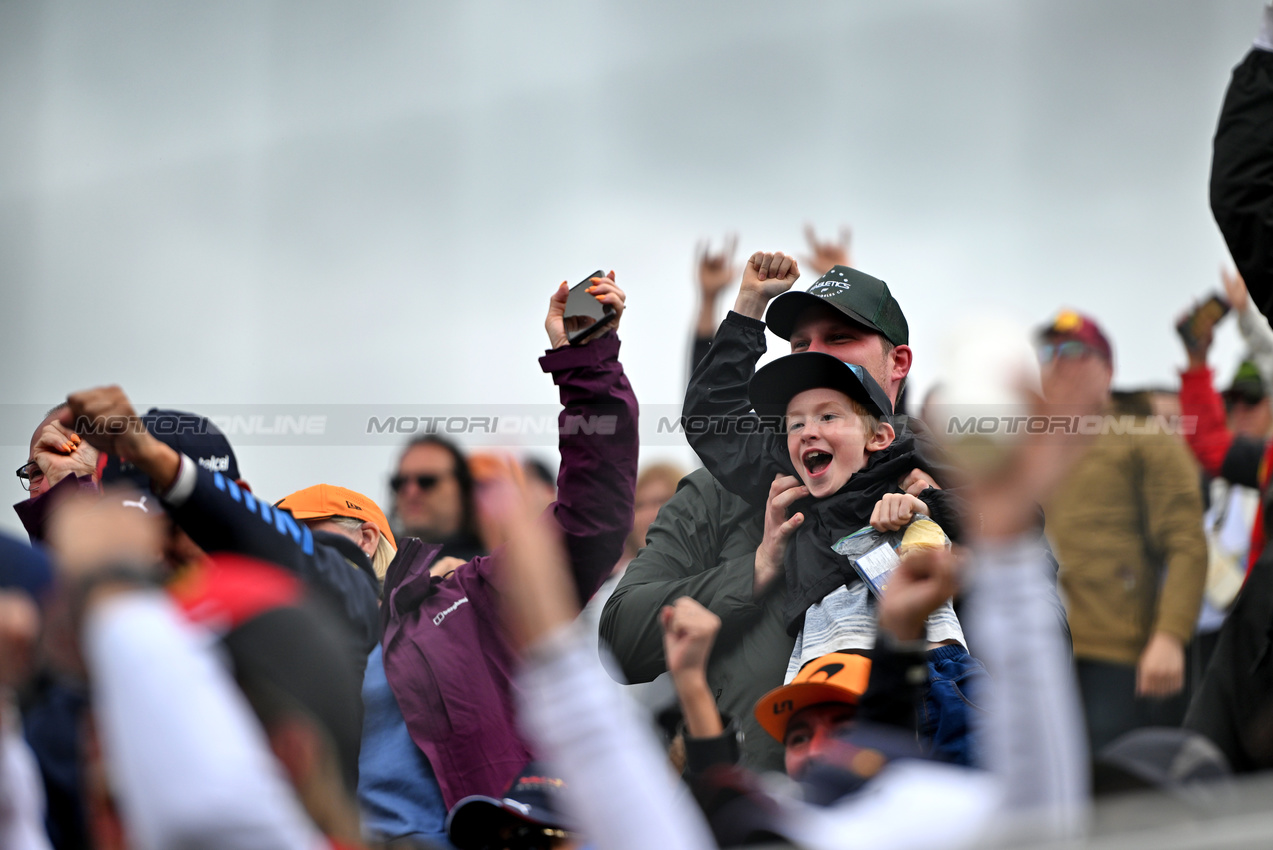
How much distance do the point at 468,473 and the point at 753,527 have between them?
1.58ft

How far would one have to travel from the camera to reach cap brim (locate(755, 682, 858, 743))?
1550 millimetres

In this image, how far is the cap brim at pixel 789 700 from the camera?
5.08 feet

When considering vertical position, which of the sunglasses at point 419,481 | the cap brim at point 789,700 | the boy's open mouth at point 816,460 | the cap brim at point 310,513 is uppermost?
the boy's open mouth at point 816,460

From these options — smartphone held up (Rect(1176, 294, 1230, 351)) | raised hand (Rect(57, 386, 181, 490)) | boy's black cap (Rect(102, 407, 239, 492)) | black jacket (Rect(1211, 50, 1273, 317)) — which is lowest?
boy's black cap (Rect(102, 407, 239, 492))

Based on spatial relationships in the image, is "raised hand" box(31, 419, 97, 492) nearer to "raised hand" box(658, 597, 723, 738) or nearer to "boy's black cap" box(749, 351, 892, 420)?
"boy's black cap" box(749, 351, 892, 420)

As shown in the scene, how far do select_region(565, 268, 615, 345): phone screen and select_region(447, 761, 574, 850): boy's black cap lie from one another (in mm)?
634

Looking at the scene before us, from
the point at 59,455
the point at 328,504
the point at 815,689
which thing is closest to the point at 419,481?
the point at 328,504

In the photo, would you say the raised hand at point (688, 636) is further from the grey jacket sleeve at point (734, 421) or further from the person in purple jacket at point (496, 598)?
the grey jacket sleeve at point (734, 421)

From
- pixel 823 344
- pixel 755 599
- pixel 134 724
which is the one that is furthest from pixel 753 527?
pixel 134 724

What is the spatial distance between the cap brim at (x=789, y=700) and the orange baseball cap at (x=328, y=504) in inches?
39.9

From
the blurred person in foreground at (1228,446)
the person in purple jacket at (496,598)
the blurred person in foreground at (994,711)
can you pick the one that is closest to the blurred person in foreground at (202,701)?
the blurred person in foreground at (994,711)

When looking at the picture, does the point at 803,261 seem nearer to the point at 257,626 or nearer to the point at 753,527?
the point at 753,527

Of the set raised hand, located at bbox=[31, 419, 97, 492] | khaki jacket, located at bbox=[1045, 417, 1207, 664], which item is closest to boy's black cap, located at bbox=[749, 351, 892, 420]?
khaki jacket, located at bbox=[1045, 417, 1207, 664]

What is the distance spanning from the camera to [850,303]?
2.19 m
